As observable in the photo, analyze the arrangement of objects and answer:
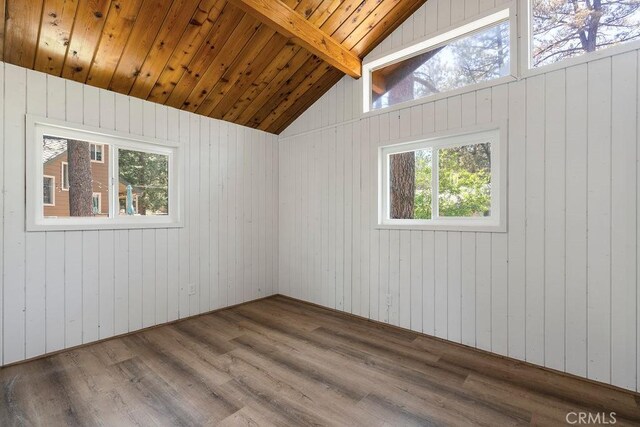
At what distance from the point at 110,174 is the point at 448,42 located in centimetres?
351

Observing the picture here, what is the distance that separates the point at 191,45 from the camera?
8.36ft

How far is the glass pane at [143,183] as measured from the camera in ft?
9.77

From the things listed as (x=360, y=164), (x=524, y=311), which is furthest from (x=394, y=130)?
(x=524, y=311)

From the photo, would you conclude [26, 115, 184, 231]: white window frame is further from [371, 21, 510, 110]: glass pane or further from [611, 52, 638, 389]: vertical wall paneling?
[611, 52, 638, 389]: vertical wall paneling

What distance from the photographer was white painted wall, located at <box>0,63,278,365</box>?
2.31m

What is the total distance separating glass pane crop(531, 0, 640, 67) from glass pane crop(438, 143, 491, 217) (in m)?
Answer: 0.81

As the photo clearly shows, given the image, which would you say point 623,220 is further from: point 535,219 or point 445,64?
point 445,64

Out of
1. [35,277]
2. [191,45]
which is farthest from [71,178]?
[191,45]

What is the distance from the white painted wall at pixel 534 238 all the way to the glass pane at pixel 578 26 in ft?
0.68

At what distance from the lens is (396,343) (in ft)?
8.75

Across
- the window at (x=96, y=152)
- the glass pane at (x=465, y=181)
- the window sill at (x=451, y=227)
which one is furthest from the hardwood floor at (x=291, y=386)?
the window at (x=96, y=152)

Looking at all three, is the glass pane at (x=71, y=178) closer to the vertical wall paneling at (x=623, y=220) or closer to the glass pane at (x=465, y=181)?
the glass pane at (x=465, y=181)

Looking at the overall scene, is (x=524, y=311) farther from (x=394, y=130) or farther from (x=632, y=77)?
(x=394, y=130)

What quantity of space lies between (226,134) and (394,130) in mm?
2080
